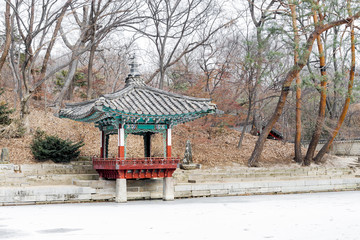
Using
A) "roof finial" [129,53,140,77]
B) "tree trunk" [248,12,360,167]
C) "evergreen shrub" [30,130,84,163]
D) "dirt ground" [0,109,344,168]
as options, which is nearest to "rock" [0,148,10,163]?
"dirt ground" [0,109,344,168]

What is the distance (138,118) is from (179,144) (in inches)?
484

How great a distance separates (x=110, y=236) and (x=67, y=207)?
5.03 m

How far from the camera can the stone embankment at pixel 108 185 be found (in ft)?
41.9

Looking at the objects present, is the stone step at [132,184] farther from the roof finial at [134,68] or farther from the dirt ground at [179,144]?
the dirt ground at [179,144]

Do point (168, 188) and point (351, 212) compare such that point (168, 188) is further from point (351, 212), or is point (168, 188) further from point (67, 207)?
point (351, 212)

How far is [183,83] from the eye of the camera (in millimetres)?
31828

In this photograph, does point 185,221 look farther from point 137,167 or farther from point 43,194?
point 43,194

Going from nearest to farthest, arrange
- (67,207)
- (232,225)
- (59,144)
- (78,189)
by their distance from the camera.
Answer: (232,225)
(67,207)
(78,189)
(59,144)

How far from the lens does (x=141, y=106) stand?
43.7 ft

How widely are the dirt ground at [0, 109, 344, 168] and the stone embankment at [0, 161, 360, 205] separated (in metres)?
2.11

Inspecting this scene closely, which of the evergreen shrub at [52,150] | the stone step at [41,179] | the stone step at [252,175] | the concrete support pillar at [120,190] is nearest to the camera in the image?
the concrete support pillar at [120,190]

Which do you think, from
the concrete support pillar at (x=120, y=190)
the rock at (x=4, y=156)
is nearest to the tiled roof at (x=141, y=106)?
the concrete support pillar at (x=120, y=190)

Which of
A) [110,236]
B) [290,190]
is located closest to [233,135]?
[290,190]

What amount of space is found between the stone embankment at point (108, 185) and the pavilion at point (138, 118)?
0.73m
